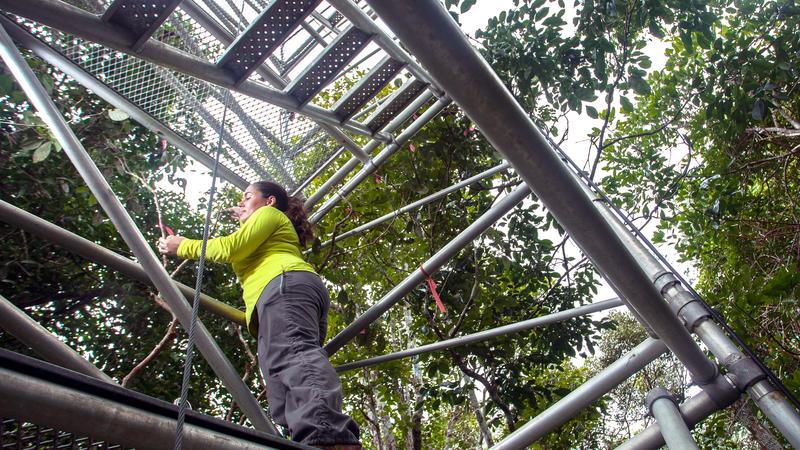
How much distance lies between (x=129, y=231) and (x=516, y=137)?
1377 mm

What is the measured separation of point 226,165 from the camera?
3.08 metres

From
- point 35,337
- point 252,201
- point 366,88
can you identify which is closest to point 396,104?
point 366,88

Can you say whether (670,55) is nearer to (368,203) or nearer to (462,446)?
(368,203)

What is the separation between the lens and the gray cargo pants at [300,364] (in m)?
1.84

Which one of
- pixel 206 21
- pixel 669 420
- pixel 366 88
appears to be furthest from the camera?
pixel 366 88

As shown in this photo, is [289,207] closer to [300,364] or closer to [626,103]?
[300,364]

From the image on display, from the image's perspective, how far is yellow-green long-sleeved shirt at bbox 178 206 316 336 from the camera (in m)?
2.47

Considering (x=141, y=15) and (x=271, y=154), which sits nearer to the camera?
(x=141, y=15)

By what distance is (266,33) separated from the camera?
194cm

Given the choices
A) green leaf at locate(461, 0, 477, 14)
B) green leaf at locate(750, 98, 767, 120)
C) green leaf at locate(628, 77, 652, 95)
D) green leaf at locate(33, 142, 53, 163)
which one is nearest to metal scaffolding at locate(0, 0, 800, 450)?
green leaf at locate(461, 0, 477, 14)

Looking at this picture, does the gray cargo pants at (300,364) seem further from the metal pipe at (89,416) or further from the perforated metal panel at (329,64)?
the metal pipe at (89,416)

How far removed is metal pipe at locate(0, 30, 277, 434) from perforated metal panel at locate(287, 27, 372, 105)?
78cm

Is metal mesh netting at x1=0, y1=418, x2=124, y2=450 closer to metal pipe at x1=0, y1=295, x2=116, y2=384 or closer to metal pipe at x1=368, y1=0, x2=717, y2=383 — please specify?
metal pipe at x1=368, y1=0, x2=717, y2=383

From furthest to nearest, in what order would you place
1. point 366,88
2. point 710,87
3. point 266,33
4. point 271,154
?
point 710,87, point 271,154, point 366,88, point 266,33
